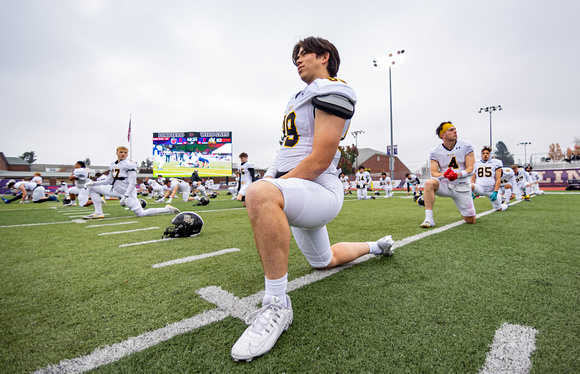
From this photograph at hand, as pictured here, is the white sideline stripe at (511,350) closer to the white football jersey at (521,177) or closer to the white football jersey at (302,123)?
the white football jersey at (302,123)

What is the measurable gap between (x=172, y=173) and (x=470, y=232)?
34.2 m

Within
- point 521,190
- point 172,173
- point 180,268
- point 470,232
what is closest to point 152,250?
point 180,268

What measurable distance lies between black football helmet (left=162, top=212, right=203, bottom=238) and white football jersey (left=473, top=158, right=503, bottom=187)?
725 centimetres

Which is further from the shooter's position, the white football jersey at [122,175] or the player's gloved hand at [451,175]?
the white football jersey at [122,175]

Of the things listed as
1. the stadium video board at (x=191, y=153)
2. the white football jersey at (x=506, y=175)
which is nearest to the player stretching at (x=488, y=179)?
the white football jersey at (x=506, y=175)

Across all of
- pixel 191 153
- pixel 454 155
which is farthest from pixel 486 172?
pixel 191 153

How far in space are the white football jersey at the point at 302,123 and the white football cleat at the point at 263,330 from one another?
2.69ft

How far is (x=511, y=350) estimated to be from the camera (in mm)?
1207

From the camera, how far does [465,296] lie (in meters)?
1.75

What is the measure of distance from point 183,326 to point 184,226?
286 centimetres

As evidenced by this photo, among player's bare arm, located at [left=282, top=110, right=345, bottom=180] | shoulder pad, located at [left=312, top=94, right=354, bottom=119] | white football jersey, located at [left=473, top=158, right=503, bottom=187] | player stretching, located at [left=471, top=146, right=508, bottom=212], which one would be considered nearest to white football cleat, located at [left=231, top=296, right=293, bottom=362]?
player's bare arm, located at [left=282, top=110, right=345, bottom=180]

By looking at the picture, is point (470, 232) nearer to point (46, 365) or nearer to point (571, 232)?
point (571, 232)

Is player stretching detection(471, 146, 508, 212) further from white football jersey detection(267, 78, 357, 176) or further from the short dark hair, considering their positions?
white football jersey detection(267, 78, 357, 176)

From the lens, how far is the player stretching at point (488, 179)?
6.70m
